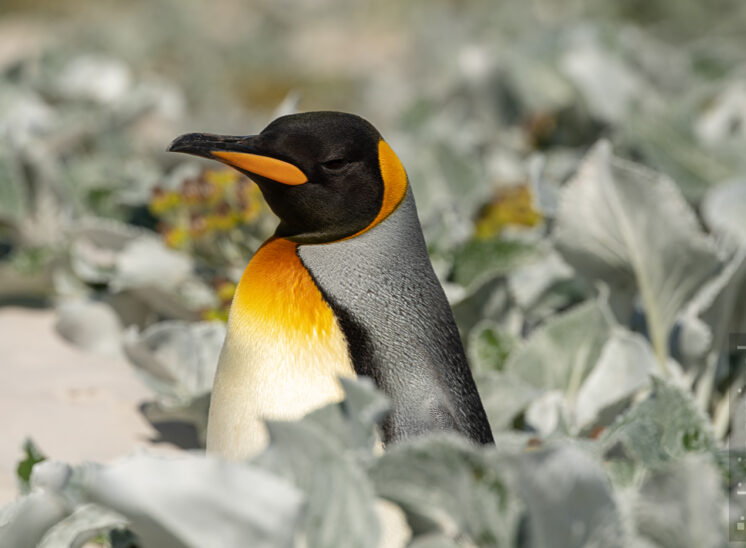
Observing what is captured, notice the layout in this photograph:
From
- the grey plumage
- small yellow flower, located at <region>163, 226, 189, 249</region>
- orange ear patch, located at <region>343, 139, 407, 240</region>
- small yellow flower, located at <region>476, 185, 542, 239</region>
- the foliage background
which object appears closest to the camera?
the foliage background

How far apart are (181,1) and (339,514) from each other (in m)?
13.1

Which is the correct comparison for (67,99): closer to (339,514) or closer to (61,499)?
(61,499)

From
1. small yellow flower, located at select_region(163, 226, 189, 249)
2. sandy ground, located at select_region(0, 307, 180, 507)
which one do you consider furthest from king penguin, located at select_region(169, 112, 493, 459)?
small yellow flower, located at select_region(163, 226, 189, 249)

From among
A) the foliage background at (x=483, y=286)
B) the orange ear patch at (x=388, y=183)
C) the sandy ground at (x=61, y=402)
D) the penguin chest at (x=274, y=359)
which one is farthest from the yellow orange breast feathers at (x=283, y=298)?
the sandy ground at (x=61, y=402)

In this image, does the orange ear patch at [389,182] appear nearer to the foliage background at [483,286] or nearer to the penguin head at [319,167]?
the penguin head at [319,167]

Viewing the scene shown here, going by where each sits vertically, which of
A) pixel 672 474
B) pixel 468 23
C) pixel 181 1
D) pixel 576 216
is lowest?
pixel 672 474

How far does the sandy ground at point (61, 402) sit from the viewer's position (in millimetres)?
2059

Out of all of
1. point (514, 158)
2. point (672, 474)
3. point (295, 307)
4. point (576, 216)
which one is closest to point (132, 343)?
point (295, 307)

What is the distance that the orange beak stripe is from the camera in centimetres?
150

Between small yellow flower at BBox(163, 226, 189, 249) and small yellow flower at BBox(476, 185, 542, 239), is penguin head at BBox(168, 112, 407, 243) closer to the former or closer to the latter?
small yellow flower at BBox(163, 226, 189, 249)

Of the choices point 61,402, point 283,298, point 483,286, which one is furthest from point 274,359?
point 61,402

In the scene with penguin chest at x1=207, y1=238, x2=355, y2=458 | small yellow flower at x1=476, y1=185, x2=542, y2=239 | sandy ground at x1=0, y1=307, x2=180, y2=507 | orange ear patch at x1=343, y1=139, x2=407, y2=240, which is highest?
orange ear patch at x1=343, y1=139, x2=407, y2=240

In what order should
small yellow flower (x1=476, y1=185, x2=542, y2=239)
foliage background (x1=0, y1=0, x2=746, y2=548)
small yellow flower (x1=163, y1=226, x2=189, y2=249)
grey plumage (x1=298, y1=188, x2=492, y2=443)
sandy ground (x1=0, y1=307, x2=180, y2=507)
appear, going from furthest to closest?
small yellow flower (x1=476, y1=185, x2=542, y2=239), small yellow flower (x1=163, y1=226, x2=189, y2=249), sandy ground (x1=0, y1=307, x2=180, y2=507), grey plumage (x1=298, y1=188, x2=492, y2=443), foliage background (x1=0, y1=0, x2=746, y2=548)

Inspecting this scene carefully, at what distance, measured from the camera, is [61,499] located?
123cm
